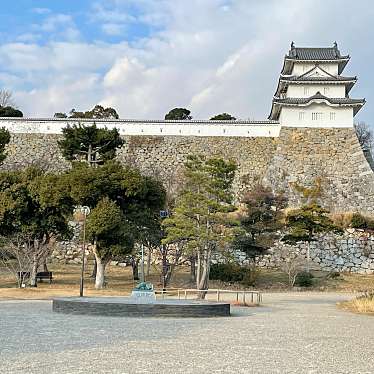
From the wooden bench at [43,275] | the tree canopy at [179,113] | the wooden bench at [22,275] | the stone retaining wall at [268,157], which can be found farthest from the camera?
the tree canopy at [179,113]

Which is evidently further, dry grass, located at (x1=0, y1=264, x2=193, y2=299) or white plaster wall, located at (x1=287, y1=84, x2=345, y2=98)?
white plaster wall, located at (x1=287, y1=84, x2=345, y2=98)

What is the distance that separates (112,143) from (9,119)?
12567 millimetres

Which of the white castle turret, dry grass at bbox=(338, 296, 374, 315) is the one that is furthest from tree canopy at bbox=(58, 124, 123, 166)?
dry grass at bbox=(338, 296, 374, 315)

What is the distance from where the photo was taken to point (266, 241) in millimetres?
25156

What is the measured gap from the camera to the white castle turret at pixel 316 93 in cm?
3719

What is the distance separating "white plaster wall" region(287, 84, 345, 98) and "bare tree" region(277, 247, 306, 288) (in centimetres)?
1310

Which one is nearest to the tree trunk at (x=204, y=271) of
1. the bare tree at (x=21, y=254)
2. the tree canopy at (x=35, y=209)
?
the tree canopy at (x=35, y=209)

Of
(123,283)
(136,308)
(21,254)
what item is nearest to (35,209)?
(21,254)

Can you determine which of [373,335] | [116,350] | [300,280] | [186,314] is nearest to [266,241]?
[300,280]

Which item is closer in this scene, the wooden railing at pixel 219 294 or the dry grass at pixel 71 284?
the wooden railing at pixel 219 294

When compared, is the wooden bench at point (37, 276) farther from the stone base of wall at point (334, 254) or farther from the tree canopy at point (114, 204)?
the stone base of wall at point (334, 254)

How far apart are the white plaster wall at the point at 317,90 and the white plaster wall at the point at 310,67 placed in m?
1.29

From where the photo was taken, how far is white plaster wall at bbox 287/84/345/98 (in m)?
38.2

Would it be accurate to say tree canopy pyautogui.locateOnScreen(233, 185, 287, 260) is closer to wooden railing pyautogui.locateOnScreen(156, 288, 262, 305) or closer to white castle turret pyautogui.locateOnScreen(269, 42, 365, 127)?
wooden railing pyautogui.locateOnScreen(156, 288, 262, 305)
